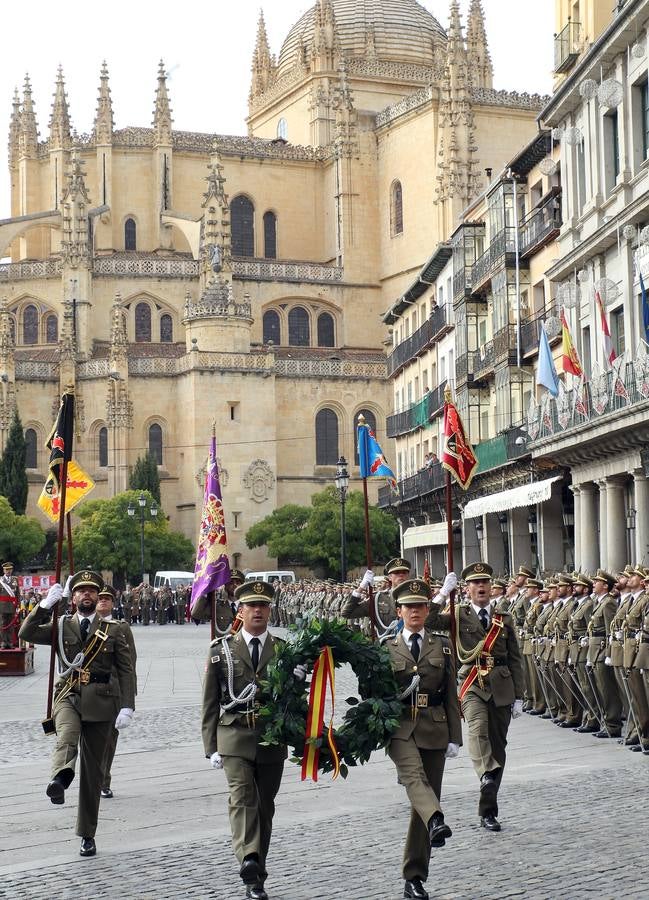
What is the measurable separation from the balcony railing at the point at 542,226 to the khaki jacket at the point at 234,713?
24.3m

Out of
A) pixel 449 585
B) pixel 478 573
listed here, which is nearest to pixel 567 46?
pixel 478 573

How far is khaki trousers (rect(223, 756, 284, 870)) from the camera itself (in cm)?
845

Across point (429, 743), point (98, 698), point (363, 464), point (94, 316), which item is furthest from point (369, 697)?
point (94, 316)

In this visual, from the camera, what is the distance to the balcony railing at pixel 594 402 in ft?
80.6

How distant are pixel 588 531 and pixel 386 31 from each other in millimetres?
61333

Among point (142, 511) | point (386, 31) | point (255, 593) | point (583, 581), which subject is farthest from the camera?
point (386, 31)

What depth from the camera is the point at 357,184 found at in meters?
79.8

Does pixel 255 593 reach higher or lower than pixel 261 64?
lower

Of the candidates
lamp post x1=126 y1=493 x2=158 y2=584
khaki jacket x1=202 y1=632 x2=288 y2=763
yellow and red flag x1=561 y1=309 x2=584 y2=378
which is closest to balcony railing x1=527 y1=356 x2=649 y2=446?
yellow and red flag x1=561 y1=309 x2=584 y2=378

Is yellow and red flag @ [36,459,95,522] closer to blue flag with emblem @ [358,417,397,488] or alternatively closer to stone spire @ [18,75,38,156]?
blue flag with emblem @ [358,417,397,488]

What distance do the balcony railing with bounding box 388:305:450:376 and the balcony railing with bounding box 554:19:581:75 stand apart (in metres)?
13.0

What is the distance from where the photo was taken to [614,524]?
91.5 feet

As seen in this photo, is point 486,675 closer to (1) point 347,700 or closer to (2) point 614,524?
(1) point 347,700

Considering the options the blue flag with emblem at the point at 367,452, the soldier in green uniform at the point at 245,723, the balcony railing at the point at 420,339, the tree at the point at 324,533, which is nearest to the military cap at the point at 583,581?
the blue flag with emblem at the point at 367,452
